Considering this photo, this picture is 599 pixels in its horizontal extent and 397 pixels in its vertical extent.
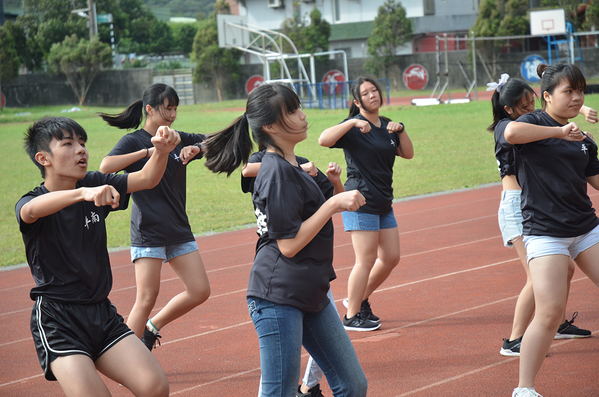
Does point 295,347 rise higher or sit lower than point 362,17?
lower

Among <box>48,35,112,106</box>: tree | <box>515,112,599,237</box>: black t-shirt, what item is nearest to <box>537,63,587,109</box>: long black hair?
<box>515,112,599,237</box>: black t-shirt

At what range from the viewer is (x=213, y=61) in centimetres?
5053

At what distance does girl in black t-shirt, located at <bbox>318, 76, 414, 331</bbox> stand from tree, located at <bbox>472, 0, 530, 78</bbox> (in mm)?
38706

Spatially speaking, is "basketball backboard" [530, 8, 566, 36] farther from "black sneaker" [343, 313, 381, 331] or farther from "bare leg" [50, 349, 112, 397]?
"bare leg" [50, 349, 112, 397]

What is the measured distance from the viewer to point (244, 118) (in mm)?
3258

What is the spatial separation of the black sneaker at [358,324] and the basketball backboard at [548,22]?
33.6 metres

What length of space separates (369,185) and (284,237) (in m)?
2.64

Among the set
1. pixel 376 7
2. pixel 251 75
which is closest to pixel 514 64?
pixel 376 7

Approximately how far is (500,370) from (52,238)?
3.01m

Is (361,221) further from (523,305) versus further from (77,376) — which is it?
(77,376)

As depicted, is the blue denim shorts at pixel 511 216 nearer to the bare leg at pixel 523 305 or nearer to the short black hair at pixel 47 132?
the bare leg at pixel 523 305

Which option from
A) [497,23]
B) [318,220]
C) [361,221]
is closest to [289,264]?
[318,220]

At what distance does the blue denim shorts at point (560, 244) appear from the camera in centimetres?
370

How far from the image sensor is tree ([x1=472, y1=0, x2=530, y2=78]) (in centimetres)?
4241
